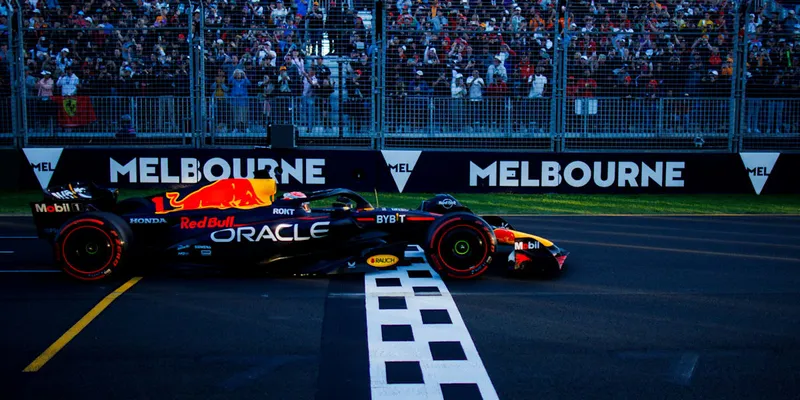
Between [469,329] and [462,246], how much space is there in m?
1.73

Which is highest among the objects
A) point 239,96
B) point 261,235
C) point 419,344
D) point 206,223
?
point 239,96

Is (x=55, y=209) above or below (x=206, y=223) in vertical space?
above

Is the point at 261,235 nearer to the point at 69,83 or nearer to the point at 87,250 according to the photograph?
the point at 87,250

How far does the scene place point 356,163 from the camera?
14906 millimetres

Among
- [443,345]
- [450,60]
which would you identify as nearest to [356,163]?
[450,60]

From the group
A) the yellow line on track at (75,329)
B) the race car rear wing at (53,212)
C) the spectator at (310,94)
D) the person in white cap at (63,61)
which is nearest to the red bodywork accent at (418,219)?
the yellow line on track at (75,329)

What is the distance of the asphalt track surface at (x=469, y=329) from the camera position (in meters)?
4.91

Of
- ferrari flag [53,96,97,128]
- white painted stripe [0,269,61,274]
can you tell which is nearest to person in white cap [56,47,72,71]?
ferrari flag [53,96,97,128]

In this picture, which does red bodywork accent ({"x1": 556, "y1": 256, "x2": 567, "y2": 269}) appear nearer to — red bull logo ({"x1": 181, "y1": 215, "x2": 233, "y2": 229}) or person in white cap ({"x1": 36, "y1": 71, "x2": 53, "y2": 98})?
red bull logo ({"x1": 181, "y1": 215, "x2": 233, "y2": 229})

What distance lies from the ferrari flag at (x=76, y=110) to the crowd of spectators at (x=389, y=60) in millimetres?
220

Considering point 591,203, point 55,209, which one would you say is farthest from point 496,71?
A: point 55,209

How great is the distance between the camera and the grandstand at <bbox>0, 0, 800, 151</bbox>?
14734 mm

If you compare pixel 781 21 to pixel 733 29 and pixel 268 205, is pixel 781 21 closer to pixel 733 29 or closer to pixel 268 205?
pixel 733 29

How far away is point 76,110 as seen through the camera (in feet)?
48.3
